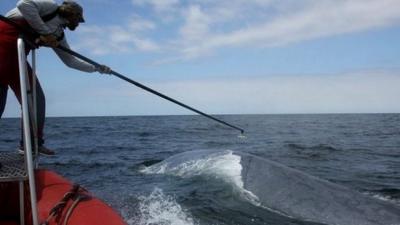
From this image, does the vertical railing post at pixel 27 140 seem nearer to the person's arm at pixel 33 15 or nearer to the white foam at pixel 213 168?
the person's arm at pixel 33 15

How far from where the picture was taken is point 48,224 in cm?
384

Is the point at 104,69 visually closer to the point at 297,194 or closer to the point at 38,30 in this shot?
the point at 38,30

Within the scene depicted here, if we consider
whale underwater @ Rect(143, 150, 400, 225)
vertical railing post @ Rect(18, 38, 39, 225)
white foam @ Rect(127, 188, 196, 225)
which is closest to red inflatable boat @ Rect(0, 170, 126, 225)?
vertical railing post @ Rect(18, 38, 39, 225)

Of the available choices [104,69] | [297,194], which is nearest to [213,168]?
[297,194]

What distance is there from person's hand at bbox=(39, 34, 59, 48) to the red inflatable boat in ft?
4.39

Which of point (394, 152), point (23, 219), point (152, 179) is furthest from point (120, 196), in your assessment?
point (394, 152)

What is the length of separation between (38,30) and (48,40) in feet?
0.94

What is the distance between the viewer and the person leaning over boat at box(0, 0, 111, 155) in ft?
16.0

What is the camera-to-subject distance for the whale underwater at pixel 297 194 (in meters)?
8.68

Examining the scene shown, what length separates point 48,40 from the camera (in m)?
4.73

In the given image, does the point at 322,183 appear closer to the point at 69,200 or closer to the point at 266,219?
the point at 266,219

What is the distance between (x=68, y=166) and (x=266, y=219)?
11.6 m

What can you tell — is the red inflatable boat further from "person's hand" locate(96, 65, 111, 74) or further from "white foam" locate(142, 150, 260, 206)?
"white foam" locate(142, 150, 260, 206)

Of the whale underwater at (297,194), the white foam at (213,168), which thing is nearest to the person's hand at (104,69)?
the whale underwater at (297,194)
